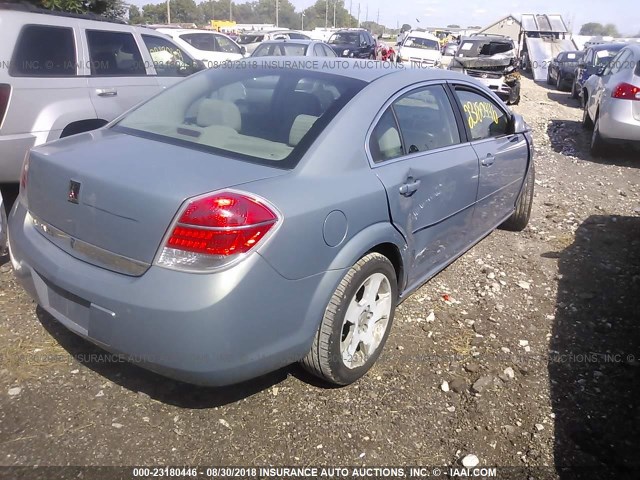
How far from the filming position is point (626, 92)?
7645mm

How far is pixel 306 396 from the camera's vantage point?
113 inches

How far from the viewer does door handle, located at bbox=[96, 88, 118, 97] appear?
208 inches

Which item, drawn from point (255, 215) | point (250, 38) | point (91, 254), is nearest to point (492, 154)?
point (255, 215)

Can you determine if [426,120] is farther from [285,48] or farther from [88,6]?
[88,6]

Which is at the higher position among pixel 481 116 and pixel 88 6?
pixel 88 6

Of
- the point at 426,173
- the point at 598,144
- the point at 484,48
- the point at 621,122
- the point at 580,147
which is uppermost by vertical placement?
the point at 484,48

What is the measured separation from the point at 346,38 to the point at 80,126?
19.1 meters

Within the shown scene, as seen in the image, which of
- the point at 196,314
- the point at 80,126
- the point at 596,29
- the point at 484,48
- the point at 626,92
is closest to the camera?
the point at 196,314

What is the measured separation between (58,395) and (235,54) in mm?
12807

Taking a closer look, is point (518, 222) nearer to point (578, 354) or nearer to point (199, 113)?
point (578, 354)

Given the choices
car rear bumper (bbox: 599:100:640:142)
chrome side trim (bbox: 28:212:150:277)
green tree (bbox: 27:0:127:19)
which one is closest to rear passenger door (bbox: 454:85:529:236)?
chrome side trim (bbox: 28:212:150:277)

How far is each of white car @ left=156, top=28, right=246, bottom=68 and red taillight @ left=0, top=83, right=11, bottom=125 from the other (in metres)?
9.15

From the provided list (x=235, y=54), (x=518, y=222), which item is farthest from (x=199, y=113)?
(x=235, y=54)

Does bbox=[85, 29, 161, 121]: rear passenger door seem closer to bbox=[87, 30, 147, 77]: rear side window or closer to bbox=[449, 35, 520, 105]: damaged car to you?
bbox=[87, 30, 147, 77]: rear side window
